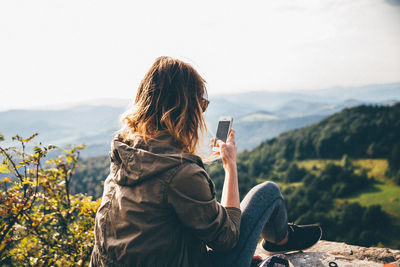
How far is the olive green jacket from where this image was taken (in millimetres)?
1453

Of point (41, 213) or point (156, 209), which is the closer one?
point (156, 209)

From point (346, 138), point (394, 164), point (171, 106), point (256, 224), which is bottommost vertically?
point (394, 164)

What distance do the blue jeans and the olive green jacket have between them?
0.47m

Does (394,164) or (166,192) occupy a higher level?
(166,192)

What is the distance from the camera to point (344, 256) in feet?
9.90

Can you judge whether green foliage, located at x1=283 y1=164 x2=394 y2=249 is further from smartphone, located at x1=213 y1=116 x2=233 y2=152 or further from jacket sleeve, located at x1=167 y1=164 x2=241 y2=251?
jacket sleeve, located at x1=167 y1=164 x2=241 y2=251

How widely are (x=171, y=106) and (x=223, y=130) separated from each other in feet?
3.10

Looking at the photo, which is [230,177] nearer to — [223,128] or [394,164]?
[223,128]

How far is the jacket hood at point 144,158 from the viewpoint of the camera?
57.7 inches

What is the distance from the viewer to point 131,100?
2.18m

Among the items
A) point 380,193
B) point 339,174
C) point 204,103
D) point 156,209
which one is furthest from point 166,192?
point 339,174

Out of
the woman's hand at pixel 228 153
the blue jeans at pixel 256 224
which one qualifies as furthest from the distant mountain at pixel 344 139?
the woman's hand at pixel 228 153

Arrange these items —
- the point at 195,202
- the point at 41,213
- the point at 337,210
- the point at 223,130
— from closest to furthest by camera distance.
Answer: the point at 195,202 → the point at 223,130 → the point at 41,213 → the point at 337,210

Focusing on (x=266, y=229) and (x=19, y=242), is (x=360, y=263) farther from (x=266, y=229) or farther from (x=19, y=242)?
(x=19, y=242)
